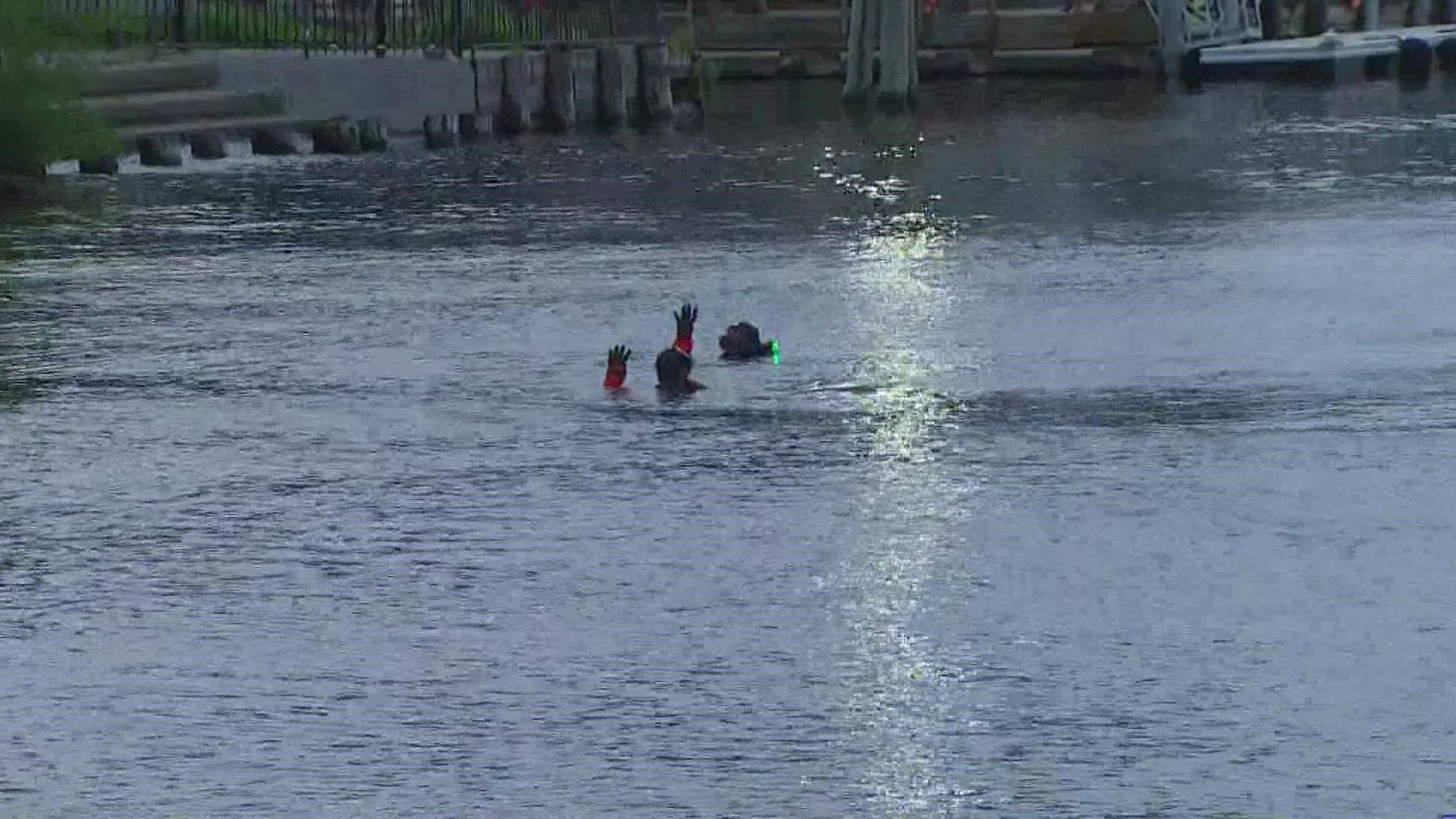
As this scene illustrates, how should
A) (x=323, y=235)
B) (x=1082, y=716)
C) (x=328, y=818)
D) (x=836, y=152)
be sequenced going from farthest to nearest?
(x=836, y=152), (x=323, y=235), (x=1082, y=716), (x=328, y=818)

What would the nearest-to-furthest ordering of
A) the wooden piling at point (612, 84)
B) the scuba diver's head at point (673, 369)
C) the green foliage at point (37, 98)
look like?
the scuba diver's head at point (673, 369)
the green foliage at point (37, 98)
the wooden piling at point (612, 84)

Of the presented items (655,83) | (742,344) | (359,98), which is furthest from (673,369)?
(655,83)

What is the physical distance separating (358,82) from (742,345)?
23.4 meters

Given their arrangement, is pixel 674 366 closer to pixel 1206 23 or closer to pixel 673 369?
pixel 673 369

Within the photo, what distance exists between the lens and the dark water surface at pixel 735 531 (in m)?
9.21

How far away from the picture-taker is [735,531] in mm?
12680

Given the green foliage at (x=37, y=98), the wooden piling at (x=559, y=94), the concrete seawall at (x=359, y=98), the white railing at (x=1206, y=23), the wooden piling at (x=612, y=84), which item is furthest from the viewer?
the white railing at (x=1206, y=23)

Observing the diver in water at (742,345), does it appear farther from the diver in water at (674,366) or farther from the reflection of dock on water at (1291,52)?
the reflection of dock on water at (1291,52)

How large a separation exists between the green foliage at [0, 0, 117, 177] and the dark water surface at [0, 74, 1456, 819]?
14.6ft

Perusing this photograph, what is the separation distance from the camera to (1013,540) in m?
12.4

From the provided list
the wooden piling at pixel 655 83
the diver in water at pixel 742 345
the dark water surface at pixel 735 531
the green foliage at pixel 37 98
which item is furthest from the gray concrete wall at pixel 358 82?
the diver in water at pixel 742 345

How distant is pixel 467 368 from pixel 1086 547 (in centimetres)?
603

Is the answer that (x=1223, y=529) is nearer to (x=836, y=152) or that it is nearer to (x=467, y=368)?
(x=467, y=368)

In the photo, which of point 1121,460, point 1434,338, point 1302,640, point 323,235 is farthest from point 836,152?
point 1302,640
